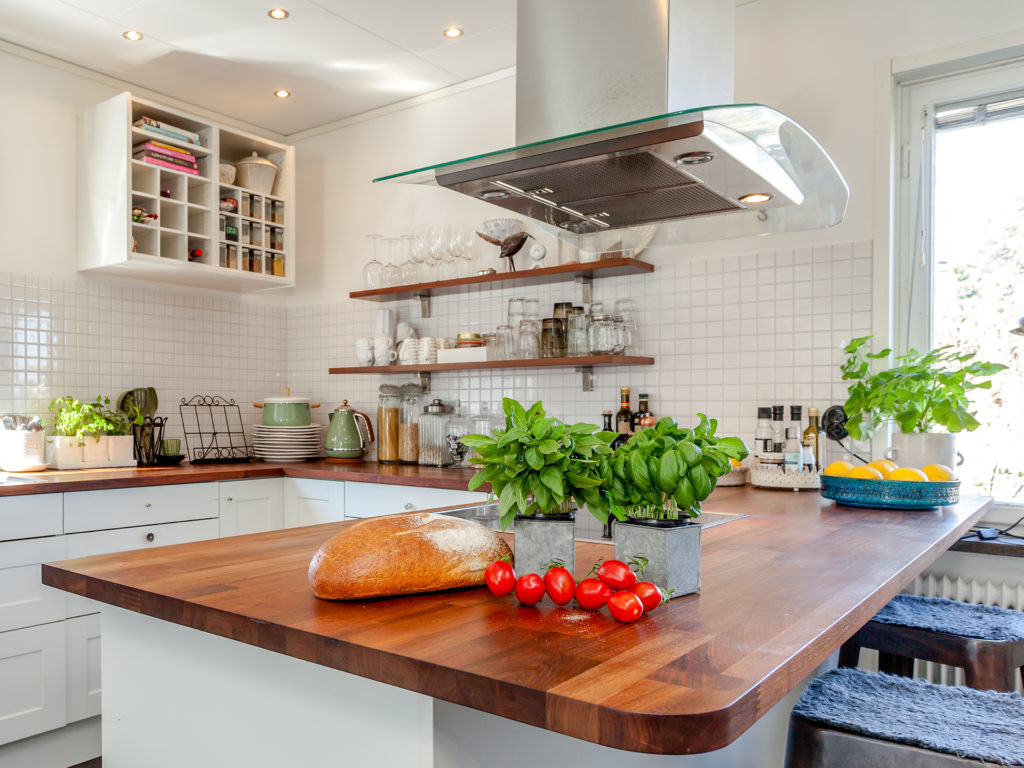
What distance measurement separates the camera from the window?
8.32ft

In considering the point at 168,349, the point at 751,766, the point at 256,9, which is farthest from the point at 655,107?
the point at 168,349

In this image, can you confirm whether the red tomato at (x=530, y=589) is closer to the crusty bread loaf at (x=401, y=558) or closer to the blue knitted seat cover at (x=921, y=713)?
the crusty bread loaf at (x=401, y=558)

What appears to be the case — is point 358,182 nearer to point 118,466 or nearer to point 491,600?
point 118,466

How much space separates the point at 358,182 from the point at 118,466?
1853 mm

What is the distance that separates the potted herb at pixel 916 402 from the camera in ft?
7.53

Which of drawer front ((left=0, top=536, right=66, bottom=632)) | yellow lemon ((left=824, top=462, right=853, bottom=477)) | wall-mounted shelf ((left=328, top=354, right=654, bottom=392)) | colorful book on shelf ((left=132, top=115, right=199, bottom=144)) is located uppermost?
colorful book on shelf ((left=132, top=115, right=199, bottom=144))

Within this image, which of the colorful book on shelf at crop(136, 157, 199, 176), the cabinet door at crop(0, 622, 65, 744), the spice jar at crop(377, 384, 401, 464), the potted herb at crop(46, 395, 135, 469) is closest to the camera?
the cabinet door at crop(0, 622, 65, 744)

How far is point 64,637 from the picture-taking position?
2680 millimetres

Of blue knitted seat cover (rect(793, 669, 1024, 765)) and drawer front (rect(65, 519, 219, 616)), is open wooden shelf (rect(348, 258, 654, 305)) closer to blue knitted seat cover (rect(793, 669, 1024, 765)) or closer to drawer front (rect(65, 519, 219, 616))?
drawer front (rect(65, 519, 219, 616))

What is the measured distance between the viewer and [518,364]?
10.5 ft

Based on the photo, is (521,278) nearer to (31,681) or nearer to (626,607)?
(31,681)

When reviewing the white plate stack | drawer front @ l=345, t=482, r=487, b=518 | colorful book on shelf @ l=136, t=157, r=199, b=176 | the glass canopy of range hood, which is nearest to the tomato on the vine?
the glass canopy of range hood

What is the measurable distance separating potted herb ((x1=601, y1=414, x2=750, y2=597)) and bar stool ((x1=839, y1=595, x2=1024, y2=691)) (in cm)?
83

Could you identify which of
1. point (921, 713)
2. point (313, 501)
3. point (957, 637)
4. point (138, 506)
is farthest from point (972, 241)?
point (138, 506)
